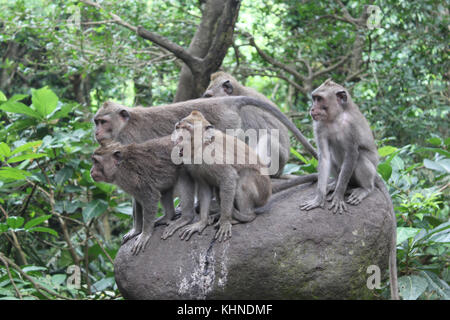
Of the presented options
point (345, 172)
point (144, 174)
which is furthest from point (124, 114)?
point (345, 172)

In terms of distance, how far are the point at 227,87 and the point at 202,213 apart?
2342 mm

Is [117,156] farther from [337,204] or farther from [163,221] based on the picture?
[337,204]

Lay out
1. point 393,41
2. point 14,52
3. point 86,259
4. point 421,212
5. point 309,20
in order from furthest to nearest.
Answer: point 14,52
point 309,20
point 393,41
point 86,259
point 421,212

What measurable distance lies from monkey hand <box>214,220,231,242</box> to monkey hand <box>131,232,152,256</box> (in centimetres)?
82

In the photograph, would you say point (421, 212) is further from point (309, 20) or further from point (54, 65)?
point (54, 65)

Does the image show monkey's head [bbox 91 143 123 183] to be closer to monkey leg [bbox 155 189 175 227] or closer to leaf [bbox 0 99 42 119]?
monkey leg [bbox 155 189 175 227]

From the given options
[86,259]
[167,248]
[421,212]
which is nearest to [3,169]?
[86,259]

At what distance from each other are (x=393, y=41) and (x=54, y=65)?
6.96 meters

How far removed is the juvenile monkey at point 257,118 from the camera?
660 centimetres

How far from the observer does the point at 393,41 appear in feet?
32.3

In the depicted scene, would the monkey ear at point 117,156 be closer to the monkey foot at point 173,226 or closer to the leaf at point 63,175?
the monkey foot at point 173,226

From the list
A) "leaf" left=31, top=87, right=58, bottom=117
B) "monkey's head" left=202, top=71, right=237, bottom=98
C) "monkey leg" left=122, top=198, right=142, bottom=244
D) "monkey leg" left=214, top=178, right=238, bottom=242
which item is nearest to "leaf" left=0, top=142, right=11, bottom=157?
"leaf" left=31, top=87, right=58, bottom=117

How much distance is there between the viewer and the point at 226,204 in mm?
5051

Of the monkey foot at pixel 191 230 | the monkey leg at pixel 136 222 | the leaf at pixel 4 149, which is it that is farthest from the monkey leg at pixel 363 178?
the leaf at pixel 4 149
